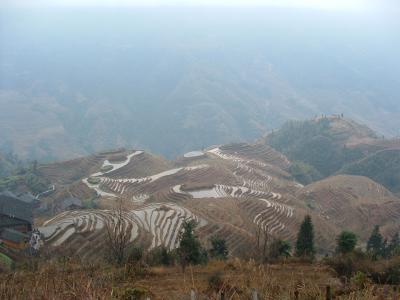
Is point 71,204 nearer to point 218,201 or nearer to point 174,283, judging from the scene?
point 218,201

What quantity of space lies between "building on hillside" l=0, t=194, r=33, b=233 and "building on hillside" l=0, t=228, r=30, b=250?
2.40 metres

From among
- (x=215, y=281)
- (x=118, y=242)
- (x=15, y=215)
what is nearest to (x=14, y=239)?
(x=15, y=215)

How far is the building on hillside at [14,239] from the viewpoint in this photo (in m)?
36.1

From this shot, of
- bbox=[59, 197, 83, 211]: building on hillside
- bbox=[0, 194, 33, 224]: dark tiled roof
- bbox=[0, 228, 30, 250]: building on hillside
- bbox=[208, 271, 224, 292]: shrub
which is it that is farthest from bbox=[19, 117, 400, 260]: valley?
bbox=[208, 271, 224, 292]: shrub

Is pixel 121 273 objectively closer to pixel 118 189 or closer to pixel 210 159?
pixel 118 189

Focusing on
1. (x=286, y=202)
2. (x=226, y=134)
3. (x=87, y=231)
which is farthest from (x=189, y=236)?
(x=226, y=134)

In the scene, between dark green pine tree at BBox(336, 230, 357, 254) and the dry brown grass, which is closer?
the dry brown grass

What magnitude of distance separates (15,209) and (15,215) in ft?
10.1

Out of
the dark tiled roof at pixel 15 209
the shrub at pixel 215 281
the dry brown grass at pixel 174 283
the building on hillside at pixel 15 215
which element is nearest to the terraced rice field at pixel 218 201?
the building on hillside at pixel 15 215

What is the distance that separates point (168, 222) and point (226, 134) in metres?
156

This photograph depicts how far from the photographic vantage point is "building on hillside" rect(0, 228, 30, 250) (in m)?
36.1

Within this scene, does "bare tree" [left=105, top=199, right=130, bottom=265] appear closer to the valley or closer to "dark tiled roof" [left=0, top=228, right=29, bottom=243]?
the valley

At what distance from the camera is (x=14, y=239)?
121 feet

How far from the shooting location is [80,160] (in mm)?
91938
